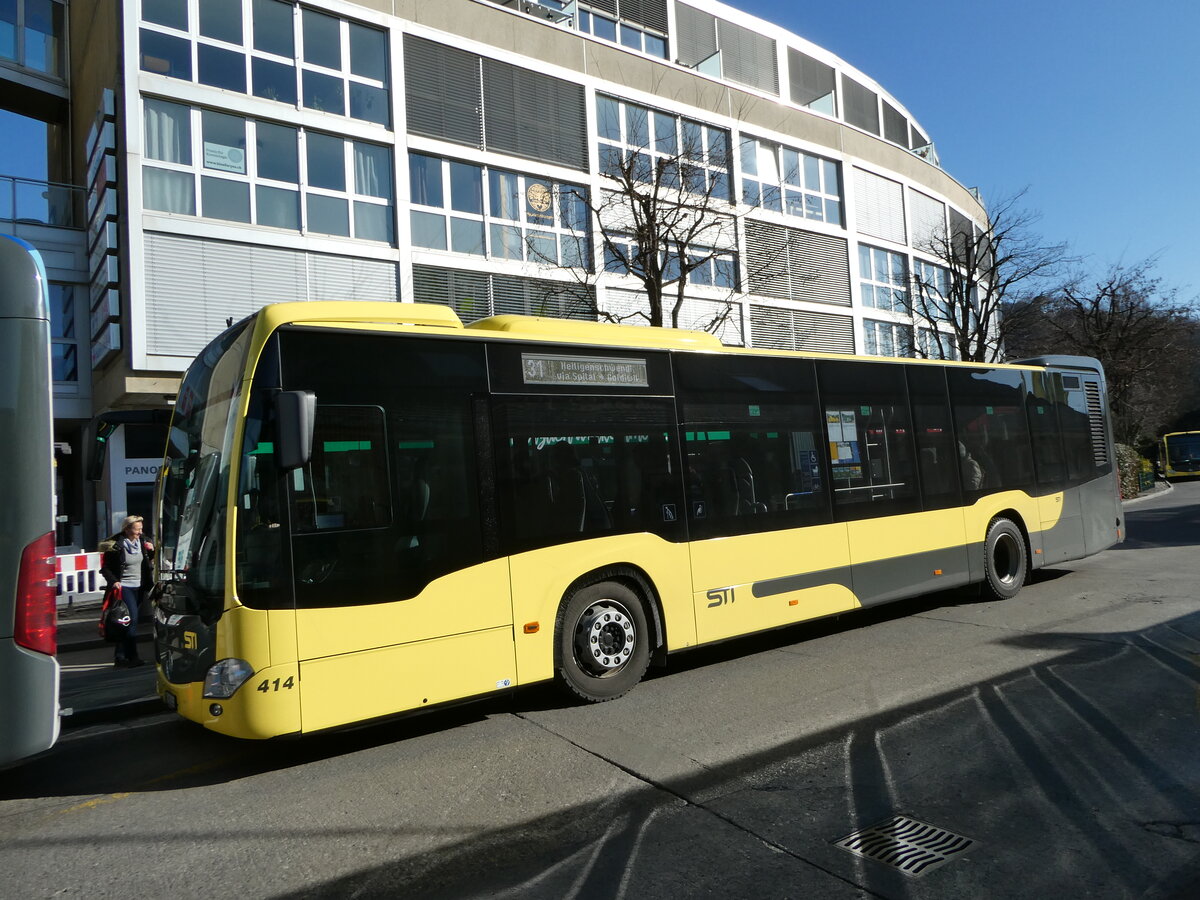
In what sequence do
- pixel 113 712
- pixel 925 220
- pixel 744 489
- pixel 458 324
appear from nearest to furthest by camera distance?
pixel 458 324 → pixel 113 712 → pixel 744 489 → pixel 925 220

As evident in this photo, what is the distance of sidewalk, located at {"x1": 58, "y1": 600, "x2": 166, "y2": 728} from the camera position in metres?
6.88

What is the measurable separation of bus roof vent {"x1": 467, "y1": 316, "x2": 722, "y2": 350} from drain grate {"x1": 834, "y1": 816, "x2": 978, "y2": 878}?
416 centimetres

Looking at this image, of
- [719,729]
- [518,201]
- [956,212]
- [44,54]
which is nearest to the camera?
[719,729]

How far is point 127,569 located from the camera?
30.5 feet

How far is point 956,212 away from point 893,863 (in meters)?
40.5

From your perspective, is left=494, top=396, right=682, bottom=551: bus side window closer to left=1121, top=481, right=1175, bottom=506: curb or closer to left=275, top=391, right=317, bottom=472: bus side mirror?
left=275, top=391, right=317, bottom=472: bus side mirror

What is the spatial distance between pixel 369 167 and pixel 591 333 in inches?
584

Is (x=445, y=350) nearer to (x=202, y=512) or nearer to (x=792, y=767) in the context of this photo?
(x=202, y=512)

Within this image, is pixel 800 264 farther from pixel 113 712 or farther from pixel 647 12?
pixel 113 712

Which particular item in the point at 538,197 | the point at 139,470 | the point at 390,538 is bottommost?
the point at 390,538

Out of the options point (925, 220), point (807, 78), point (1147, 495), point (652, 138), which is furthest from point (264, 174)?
point (1147, 495)

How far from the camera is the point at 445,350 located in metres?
5.94

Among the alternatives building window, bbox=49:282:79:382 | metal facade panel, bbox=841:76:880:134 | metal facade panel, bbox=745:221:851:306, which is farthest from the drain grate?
metal facade panel, bbox=841:76:880:134

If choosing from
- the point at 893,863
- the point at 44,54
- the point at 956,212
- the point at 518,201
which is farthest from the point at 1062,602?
the point at 956,212
